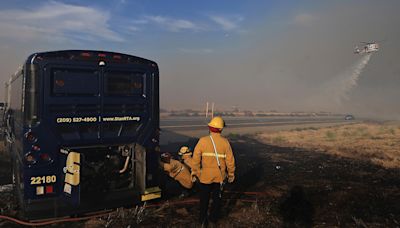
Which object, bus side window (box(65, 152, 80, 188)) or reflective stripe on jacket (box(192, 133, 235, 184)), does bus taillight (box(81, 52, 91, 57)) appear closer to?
bus side window (box(65, 152, 80, 188))

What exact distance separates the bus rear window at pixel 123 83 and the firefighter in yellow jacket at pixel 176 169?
1635 mm

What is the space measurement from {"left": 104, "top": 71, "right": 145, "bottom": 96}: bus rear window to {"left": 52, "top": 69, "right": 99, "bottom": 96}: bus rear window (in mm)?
238

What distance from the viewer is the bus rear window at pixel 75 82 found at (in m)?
5.97

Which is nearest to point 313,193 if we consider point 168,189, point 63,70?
point 168,189

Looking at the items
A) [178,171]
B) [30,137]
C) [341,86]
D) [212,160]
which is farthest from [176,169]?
[341,86]

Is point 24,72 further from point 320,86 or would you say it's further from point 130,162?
point 320,86

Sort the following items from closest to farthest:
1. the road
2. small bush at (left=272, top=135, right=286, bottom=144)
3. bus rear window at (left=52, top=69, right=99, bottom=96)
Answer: bus rear window at (left=52, top=69, right=99, bottom=96) → small bush at (left=272, top=135, right=286, bottom=144) → the road

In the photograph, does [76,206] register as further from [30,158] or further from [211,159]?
[211,159]

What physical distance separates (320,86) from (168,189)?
109 metres

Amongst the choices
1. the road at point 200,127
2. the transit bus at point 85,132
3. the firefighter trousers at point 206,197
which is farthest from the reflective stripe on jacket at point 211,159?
the road at point 200,127

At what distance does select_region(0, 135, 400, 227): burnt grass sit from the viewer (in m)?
6.12

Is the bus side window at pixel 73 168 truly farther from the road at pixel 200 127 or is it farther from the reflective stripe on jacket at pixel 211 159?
the road at pixel 200 127

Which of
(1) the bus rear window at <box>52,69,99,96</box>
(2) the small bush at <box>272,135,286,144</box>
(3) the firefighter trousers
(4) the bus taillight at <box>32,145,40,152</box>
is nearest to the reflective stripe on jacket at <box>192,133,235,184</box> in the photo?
(3) the firefighter trousers

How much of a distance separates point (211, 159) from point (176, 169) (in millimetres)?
2193
